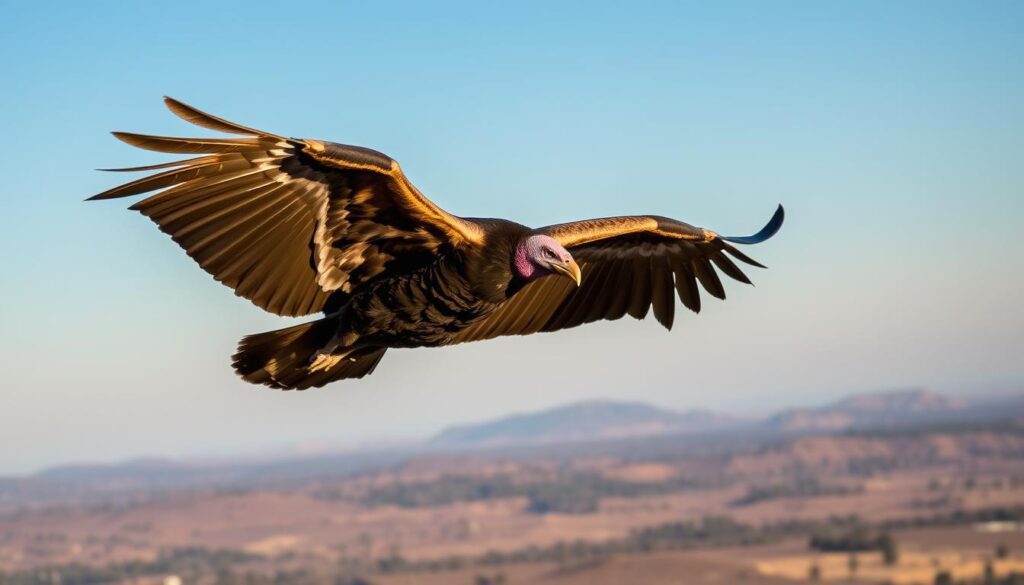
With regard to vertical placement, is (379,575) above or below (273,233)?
below

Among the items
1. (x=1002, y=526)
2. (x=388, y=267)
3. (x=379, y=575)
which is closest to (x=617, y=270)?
(x=388, y=267)

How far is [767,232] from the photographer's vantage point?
18625 mm

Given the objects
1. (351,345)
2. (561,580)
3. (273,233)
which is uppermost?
(273,233)

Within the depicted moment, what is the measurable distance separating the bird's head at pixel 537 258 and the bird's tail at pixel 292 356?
2.21 metres

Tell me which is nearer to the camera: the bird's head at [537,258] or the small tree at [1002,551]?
the bird's head at [537,258]

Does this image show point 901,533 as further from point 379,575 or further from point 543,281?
A: point 543,281

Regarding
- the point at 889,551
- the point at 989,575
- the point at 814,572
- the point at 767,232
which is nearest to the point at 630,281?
the point at 767,232

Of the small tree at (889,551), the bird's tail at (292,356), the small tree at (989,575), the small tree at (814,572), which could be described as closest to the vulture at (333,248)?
the bird's tail at (292,356)

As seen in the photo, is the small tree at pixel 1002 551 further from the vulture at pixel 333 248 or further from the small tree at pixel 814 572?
the vulture at pixel 333 248

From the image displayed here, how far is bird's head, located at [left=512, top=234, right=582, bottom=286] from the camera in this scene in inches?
629

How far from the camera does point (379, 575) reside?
625ft

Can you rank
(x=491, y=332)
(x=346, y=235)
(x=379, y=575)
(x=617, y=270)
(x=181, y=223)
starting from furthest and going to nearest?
(x=379, y=575)
(x=617, y=270)
(x=491, y=332)
(x=346, y=235)
(x=181, y=223)

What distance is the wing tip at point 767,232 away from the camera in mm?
18547

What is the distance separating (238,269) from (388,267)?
1.84 m
